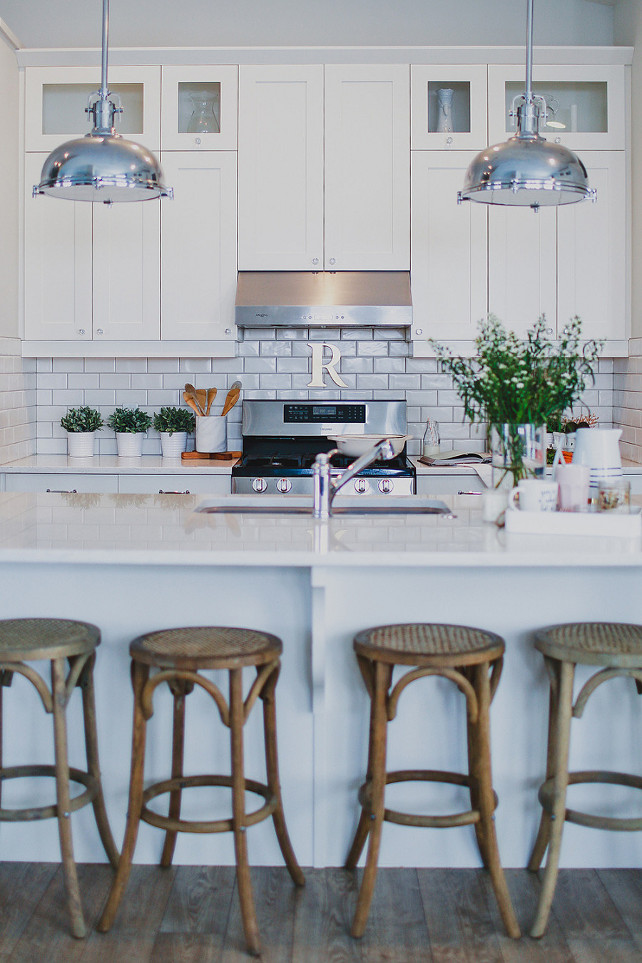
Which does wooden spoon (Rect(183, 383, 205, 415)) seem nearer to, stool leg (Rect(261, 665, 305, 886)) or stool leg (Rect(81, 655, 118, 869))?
stool leg (Rect(81, 655, 118, 869))

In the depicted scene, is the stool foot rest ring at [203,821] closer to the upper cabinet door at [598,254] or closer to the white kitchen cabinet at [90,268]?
the white kitchen cabinet at [90,268]

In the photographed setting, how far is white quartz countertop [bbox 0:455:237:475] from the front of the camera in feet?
15.0

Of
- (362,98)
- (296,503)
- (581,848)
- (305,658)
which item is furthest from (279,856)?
(362,98)

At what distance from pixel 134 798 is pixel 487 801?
2.75 feet

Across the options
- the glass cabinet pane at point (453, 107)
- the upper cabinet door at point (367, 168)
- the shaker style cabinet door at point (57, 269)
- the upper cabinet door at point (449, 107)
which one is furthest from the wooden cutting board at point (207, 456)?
the glass cabinet pane at point (453, 107)

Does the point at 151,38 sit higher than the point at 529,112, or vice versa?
the point at 151,38

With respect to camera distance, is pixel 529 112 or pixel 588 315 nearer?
pixel 529 112

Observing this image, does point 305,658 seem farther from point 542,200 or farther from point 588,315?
point 588,315

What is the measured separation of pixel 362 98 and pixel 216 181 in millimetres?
800

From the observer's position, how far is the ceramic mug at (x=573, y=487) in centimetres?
260

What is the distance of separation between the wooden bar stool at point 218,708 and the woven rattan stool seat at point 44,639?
0.14 m

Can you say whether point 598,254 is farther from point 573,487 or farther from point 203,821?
point 203,821

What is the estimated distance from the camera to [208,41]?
200 inches

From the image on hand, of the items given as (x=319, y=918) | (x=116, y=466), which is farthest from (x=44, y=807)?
(x=116, y=466)
